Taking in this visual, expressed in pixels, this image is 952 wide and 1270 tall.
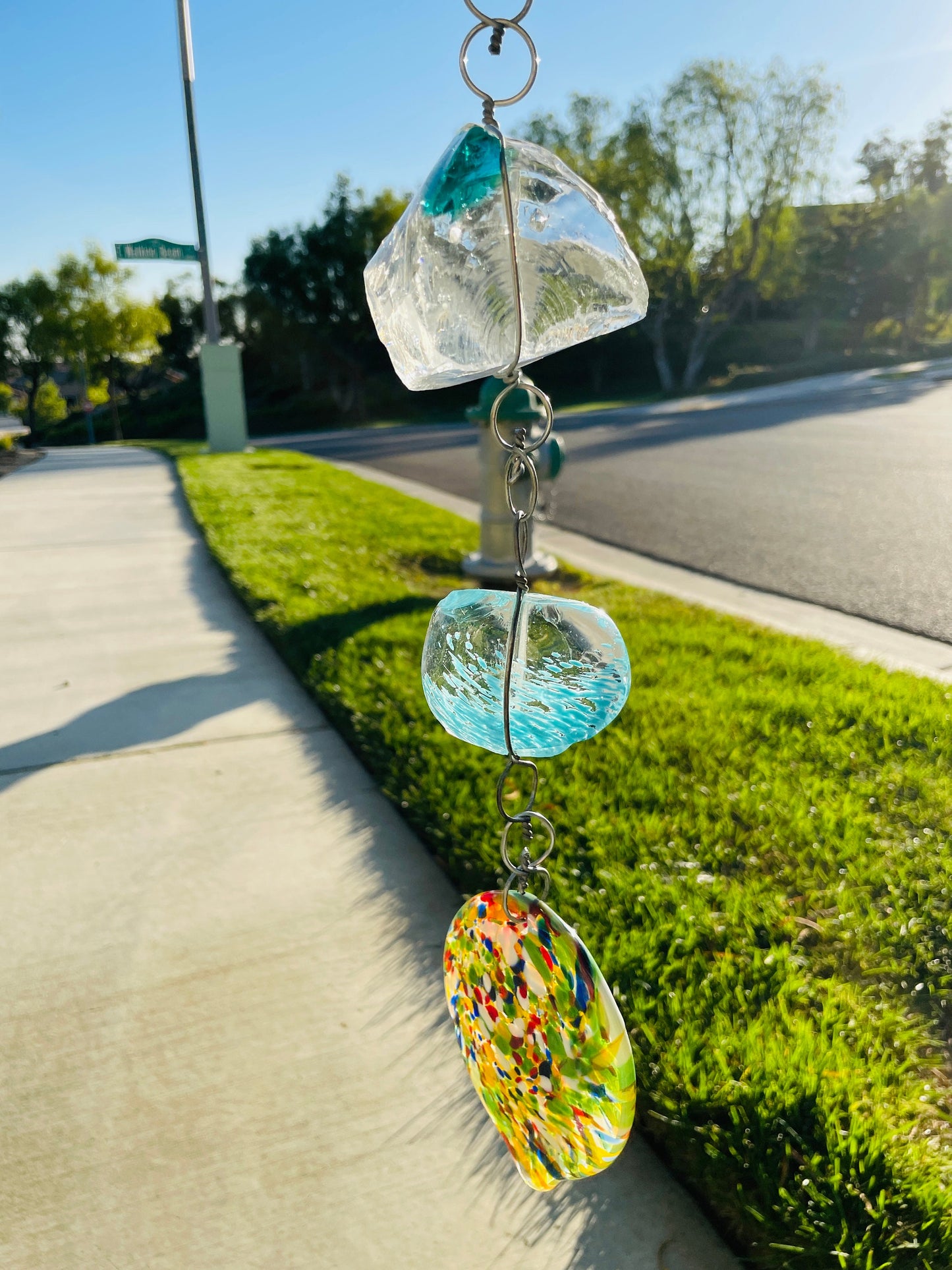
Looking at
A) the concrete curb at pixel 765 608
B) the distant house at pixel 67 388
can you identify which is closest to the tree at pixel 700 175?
the concrete curb at pixel 765 608

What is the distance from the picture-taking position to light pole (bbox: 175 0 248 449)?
12.2m

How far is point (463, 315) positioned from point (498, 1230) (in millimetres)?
1475

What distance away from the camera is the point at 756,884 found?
2.33m

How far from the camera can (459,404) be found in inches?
1298

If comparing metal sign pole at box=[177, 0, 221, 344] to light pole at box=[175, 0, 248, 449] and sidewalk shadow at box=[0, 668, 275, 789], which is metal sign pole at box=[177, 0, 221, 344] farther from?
sidewalk shadow at box=[0, 668, 275, 789]

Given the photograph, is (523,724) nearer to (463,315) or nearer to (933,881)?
(463,315)

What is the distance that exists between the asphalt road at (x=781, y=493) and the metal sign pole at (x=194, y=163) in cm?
323

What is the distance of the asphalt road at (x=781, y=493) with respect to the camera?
6020mm

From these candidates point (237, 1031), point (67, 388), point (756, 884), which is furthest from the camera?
point (67, 388)

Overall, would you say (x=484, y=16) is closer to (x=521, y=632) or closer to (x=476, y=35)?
(x=476, y=35)

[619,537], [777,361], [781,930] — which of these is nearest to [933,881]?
[781,930]

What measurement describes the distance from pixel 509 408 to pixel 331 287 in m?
30.4

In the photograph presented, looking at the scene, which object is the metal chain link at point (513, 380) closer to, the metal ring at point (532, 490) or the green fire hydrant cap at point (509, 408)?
the metal ring at point (532, 490)

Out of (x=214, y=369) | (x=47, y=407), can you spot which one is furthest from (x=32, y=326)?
(x=214, y=369)
